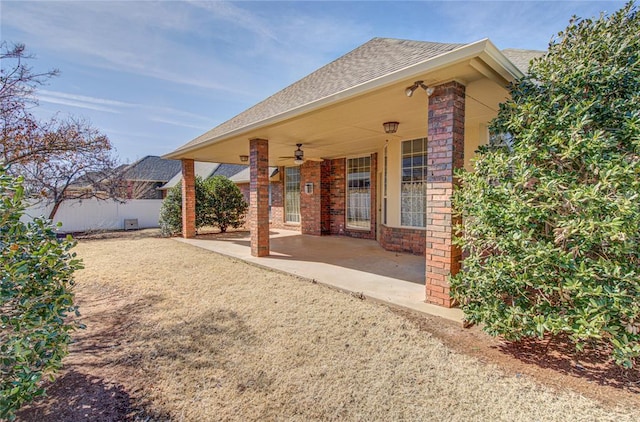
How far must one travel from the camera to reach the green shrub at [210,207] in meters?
12.3

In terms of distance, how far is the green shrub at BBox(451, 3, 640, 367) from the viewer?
8.45ft

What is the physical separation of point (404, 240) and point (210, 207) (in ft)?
28.5

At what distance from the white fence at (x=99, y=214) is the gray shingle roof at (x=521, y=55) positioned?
58.2 ft

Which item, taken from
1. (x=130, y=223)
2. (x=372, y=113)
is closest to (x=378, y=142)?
(x=372, y=113)

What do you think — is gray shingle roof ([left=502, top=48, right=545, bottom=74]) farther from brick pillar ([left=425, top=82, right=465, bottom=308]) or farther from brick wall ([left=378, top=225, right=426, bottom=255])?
brick wall ([left=378, top=225, right=426, bottom=255])

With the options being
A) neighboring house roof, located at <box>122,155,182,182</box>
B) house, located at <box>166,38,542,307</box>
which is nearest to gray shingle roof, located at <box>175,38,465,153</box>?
house, located at <box>166,38,542,307</box>

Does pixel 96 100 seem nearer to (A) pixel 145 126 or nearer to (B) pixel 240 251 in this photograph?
(A) pixel 145 126

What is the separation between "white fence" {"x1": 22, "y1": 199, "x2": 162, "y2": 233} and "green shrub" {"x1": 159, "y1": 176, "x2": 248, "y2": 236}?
5785 millimetres

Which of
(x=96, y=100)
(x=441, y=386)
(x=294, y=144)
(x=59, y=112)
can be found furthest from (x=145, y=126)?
(x=441, y=386)

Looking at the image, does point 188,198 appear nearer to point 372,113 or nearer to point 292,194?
point 292,194

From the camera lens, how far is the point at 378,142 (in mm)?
8844

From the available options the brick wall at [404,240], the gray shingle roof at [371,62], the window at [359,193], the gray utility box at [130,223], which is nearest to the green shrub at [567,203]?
the gray shingle roof at [371,62]

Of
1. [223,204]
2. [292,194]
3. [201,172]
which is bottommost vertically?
[223,204]

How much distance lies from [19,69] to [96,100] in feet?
23.5
